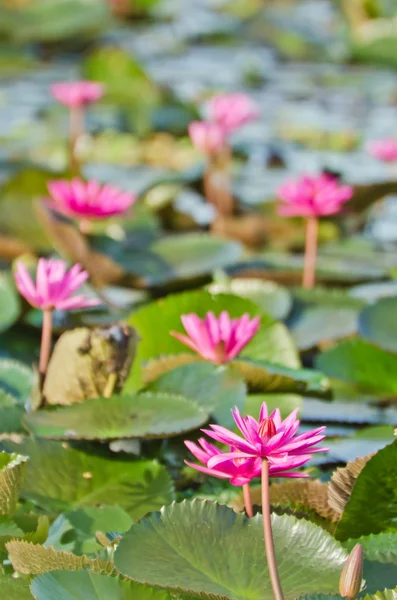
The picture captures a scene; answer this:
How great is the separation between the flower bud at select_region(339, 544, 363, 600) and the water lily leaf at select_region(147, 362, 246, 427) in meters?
0.56

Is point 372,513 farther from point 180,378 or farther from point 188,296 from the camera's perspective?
point 188,296

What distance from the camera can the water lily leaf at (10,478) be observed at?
1121mm

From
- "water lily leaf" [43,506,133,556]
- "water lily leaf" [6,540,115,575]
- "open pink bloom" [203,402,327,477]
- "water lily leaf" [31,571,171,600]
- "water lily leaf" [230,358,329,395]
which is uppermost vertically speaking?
"open pink bloom" [203,402,327,477]

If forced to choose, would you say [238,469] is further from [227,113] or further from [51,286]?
[227,113]

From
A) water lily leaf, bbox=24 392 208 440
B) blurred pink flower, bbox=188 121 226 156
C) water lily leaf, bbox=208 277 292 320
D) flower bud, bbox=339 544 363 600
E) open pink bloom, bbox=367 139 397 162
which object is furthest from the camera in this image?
open pink bloom, bbox=367 139 397 162

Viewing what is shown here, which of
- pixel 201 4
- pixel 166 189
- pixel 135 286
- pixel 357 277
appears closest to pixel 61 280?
pixel 135 286

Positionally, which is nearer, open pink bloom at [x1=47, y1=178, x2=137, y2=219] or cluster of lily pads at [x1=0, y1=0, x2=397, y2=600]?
cluster of lily pads at [x1=0, y1=0, x2=397, y2=600]

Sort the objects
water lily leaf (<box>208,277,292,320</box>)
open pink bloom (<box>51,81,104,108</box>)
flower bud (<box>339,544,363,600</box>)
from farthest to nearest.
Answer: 1. open pink bloom (<box>51,81,104,108</box>)
2. water lily leaf (<box>208,277,292,320</box>)
3. flower bud (<box>339,544,363,600</box>)

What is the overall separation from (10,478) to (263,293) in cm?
111

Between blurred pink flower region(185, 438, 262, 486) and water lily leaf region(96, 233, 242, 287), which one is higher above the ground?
blurred pink flower region(185, 438, 262, 486)

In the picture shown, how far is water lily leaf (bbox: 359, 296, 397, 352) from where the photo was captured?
6.34 ft

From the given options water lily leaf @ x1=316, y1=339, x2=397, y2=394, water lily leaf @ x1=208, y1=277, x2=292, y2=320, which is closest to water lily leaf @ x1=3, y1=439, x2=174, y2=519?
water lily leaf @ x1=316, y1=339, x2=397, y2=394

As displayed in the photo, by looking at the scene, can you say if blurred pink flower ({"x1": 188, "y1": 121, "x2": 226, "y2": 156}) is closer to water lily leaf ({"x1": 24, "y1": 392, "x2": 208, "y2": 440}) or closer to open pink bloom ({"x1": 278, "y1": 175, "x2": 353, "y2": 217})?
open pink bloom ({"x1": 278, "y1": 175, "x2": 353, "y2": 217})

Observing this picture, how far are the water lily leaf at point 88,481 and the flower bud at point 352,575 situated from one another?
458 millimetres
